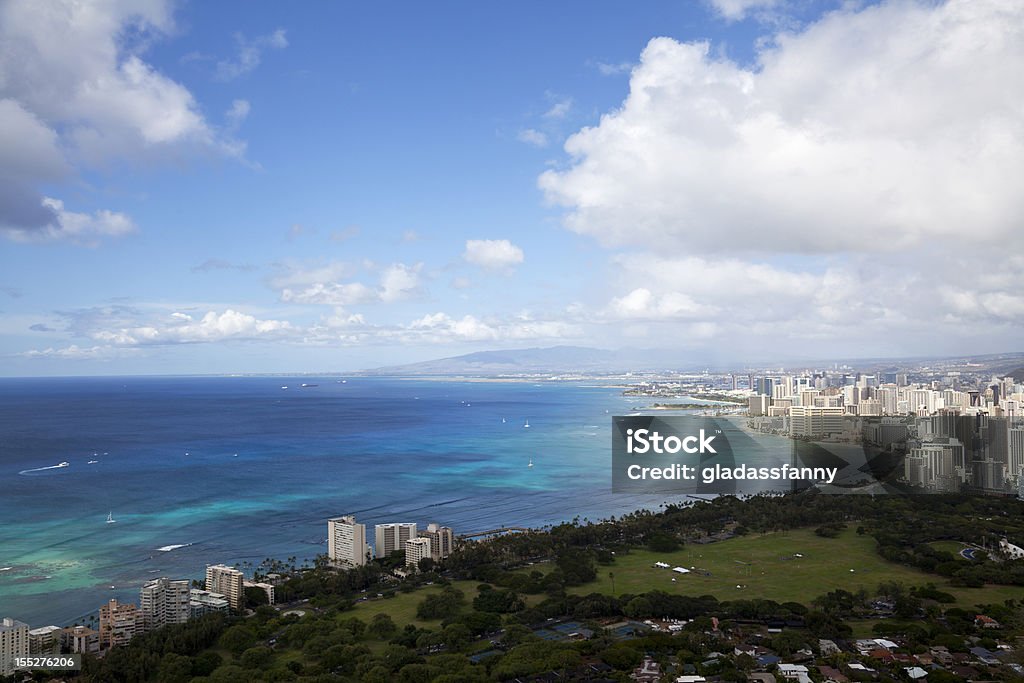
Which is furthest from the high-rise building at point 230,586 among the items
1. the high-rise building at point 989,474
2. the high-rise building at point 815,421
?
the high-rise building at point 815,421

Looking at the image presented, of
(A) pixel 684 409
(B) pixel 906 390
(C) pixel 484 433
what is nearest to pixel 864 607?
(B) pixel 906 390

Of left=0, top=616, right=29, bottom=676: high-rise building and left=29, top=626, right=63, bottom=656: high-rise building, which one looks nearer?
left=0, top=616, right=29, bottom=676: high-rise building

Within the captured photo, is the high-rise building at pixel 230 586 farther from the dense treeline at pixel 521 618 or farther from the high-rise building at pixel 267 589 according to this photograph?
the dense treeline at pixel 521 618

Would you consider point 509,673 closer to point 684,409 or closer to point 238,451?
point 238,451

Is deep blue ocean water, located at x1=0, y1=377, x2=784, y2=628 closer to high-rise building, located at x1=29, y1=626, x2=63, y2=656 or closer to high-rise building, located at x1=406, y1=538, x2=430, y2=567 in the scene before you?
high-rise building, located at x1=29, y1=626, x2=63, y2=656

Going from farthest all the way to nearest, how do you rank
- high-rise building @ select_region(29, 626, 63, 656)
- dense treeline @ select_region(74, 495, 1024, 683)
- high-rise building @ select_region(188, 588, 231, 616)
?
high-rise building @ select_region(188, 588, 231, 616) → high-rise building @ select_region(29, 626, 63, 656) → dense treeline @ select_region(74, 495, 1024, 683)

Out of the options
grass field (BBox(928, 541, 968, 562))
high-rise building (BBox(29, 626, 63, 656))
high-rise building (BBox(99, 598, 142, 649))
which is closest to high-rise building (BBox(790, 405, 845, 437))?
grass field (BBox(928, 541, 968, 562))
